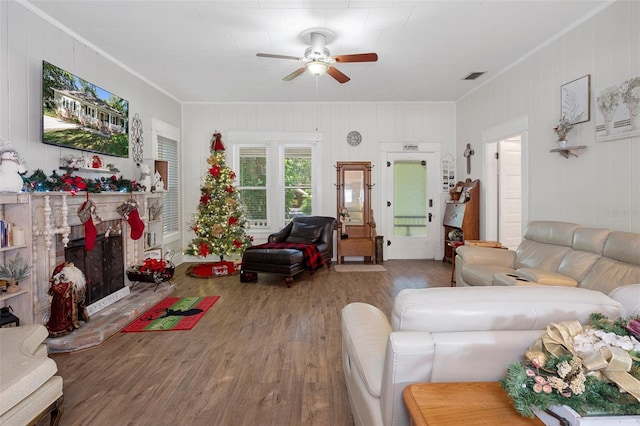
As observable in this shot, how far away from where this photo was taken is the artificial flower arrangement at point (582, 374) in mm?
852

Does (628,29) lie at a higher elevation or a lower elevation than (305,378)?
higher

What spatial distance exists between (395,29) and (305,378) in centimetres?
353

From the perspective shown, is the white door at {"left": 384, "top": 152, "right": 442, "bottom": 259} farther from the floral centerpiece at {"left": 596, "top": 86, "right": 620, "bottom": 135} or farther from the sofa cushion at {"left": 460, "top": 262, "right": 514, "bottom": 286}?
the floral centerpiece at {"left": 596, "top": 86, "right": 620, "bottom": 135}

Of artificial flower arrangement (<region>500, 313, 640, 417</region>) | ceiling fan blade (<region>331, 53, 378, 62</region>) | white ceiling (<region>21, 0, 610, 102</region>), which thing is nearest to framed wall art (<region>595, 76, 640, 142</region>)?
white ceiling (<region>21, 0, 610, 102</region>)

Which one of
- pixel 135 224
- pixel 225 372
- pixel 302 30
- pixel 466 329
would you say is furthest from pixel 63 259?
pixel 466 329

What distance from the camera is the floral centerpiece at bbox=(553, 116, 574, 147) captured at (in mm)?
3652

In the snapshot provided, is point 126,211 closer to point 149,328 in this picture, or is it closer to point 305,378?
point 149,328

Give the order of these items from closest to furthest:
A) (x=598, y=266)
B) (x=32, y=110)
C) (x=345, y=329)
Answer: (x=345, y=329)
(x=598, y=266)
(x=32, y=110)

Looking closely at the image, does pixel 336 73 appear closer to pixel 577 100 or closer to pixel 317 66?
pixel 317 66

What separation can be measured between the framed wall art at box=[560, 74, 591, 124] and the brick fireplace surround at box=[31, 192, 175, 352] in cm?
510

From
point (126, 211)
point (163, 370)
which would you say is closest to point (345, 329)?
point (163, 370)

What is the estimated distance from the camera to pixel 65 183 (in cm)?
317

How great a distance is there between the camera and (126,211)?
4191mm

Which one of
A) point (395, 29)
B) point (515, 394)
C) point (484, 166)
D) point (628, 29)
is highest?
point (395, 29)
